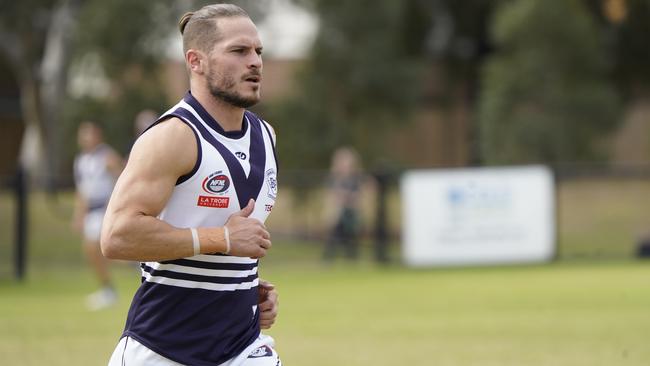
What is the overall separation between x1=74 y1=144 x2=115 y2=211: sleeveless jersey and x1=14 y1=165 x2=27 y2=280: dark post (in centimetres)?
478

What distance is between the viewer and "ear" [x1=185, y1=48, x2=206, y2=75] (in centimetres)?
495

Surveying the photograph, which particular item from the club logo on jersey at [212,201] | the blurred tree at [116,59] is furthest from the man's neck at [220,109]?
the blurred tree at [116,59]

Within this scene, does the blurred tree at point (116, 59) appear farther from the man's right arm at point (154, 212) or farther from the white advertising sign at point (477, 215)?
the man's right arm at point (154, 212)

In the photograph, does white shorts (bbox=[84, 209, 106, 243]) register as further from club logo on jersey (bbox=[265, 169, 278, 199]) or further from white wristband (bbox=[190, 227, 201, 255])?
white wristband (bbox=[190, 227, 201, 255])

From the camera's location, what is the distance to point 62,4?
38.0 metres

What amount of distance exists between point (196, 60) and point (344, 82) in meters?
29.3

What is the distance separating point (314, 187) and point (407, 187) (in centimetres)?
391

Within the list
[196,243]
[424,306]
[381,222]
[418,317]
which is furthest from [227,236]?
[381,222]

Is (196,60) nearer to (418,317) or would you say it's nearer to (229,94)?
(229,94)

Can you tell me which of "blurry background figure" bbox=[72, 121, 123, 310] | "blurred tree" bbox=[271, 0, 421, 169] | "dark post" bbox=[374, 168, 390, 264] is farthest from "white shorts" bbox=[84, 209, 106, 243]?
"blurred tree" bbox=[271, 0, 421, 169]

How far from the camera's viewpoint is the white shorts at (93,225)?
16156 mm

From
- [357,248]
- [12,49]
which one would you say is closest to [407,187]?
[357,248]

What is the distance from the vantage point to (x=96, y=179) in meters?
16.5

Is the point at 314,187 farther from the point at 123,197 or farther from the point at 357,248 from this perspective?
the point at 123,197
